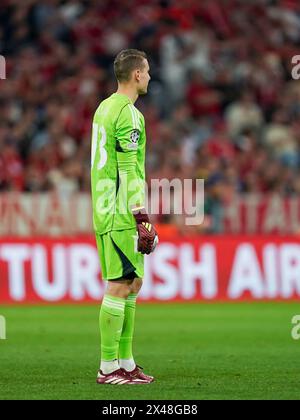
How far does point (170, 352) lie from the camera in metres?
12.1

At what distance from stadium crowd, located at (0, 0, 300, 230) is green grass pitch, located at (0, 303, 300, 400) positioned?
11.8 ft

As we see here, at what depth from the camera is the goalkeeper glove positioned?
367 inches

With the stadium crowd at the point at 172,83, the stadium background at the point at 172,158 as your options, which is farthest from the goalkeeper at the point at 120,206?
the stadium crowd at the point at 172,83

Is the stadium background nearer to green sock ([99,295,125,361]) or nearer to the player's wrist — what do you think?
green sock ([99,295,125,361])

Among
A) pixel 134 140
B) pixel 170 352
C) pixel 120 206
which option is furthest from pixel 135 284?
pixel 170 352

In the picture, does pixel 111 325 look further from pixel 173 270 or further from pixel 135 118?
pixel 173 270

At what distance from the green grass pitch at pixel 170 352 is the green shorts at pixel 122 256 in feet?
3.03

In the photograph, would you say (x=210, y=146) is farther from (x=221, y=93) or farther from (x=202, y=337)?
(x=202, y=337)

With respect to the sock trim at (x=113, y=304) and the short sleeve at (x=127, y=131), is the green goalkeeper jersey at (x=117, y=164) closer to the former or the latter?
the short sleeve at (x=127, y=131)

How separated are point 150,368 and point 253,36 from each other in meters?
14.2

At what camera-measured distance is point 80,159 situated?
20.4 m

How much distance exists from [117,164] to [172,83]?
44.7 ft

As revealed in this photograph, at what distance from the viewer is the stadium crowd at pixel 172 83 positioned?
20.8m

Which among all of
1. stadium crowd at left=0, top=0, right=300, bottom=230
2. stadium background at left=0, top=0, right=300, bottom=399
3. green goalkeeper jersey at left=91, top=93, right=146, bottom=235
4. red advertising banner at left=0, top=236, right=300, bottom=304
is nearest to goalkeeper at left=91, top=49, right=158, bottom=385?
green goalkeeper jersey at left=91, top=93, right=146, bottom=235
